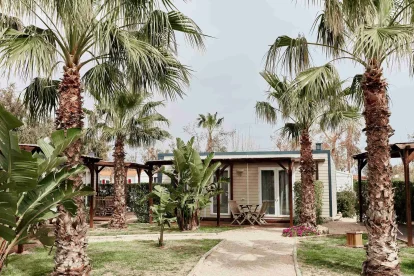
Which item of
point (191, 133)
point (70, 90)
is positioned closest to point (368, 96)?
point (70, 90)

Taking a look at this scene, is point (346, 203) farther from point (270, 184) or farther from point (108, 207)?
point (108, 207)

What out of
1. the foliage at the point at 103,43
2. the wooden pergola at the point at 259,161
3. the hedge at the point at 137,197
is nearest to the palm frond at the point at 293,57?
the foliage at the point at 103,43

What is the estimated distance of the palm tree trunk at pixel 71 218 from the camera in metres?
6.39

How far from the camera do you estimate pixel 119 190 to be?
50.8 feet

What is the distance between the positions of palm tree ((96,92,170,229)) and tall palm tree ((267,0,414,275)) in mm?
9269

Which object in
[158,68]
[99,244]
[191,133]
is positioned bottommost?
[99,244]

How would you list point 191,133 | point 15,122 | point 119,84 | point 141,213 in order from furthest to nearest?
point 191,133 < point 141,213 < point 119,84 < point 15,122

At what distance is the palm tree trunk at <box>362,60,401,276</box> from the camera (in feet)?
21.9

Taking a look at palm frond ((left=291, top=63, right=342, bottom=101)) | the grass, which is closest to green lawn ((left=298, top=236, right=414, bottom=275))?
the grass

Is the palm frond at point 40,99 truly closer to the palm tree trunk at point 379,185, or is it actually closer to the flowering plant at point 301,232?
the palm tree trunk at point 379,185

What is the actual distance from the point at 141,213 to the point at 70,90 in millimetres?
12682

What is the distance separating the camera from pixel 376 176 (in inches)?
272

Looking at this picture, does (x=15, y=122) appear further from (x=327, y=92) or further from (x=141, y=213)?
(x=141, y=213)

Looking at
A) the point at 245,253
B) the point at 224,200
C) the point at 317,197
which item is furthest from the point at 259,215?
the point at 245,253
